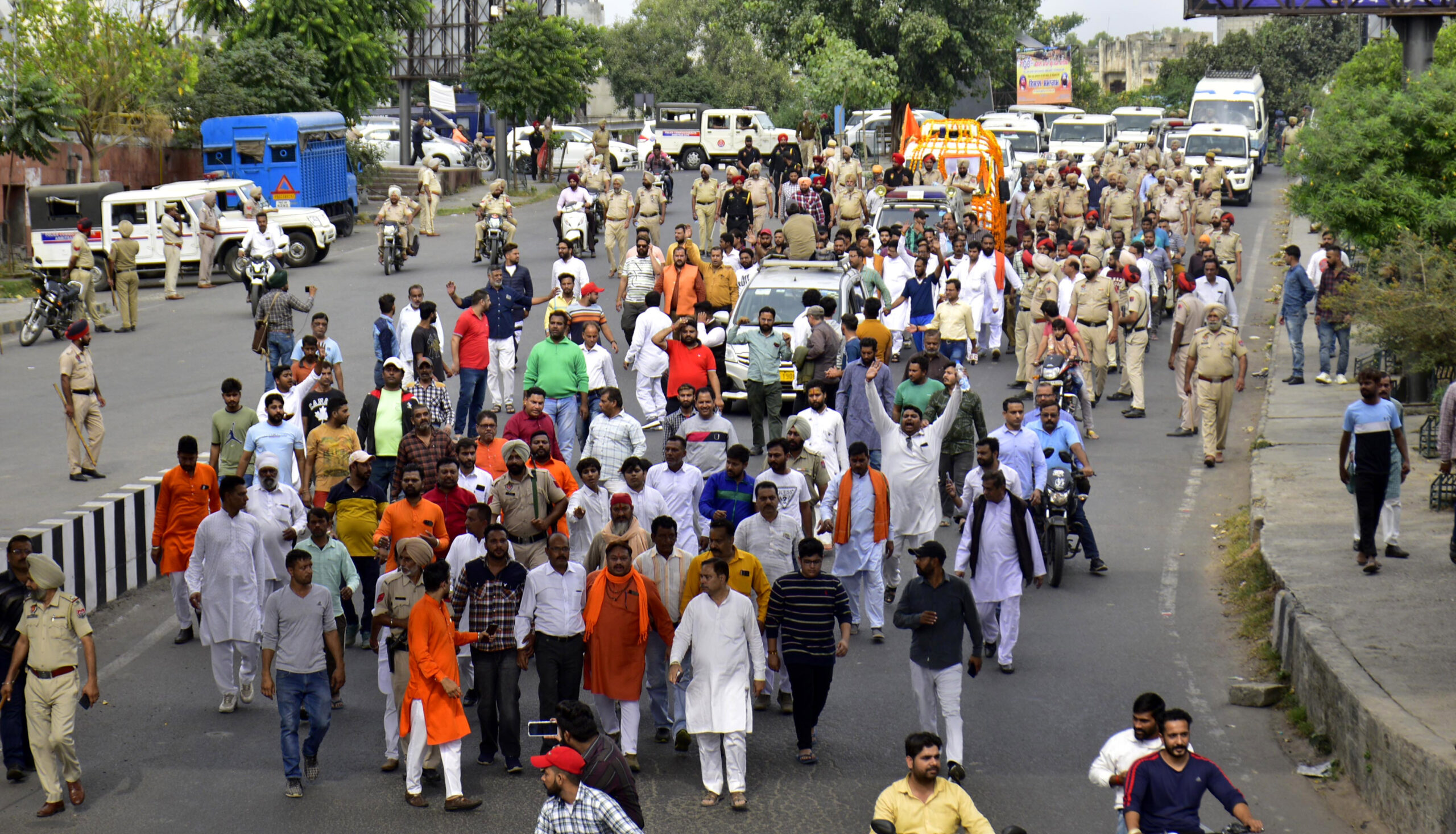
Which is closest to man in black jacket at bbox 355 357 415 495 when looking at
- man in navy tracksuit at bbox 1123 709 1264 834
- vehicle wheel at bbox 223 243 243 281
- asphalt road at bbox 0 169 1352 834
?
asphalt road at bbox 0 169 1352 834

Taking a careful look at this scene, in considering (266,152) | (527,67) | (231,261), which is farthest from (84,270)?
(527,67)

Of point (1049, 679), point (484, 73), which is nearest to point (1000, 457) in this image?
point (1049, 679)

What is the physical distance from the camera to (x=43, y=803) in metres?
8.62

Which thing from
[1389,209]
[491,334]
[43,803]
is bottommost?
[43,803]

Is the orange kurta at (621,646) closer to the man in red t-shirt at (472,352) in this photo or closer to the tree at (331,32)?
the man in red t-shirt at (472,352)

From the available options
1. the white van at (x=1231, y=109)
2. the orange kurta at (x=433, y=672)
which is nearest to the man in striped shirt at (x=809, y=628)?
the orange kurta at (x=433, y=672)

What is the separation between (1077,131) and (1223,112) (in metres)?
4.55

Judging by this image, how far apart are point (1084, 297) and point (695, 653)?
10985mm

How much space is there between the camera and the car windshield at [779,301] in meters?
18.4

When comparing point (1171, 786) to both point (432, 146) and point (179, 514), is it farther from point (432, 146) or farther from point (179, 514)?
point (432, 146)

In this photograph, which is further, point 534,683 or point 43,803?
point 534,683

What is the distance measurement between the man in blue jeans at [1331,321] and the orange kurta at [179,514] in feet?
41.1

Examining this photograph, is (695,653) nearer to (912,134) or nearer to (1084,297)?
(1084,297)

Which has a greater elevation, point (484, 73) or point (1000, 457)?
point (484, 73)
